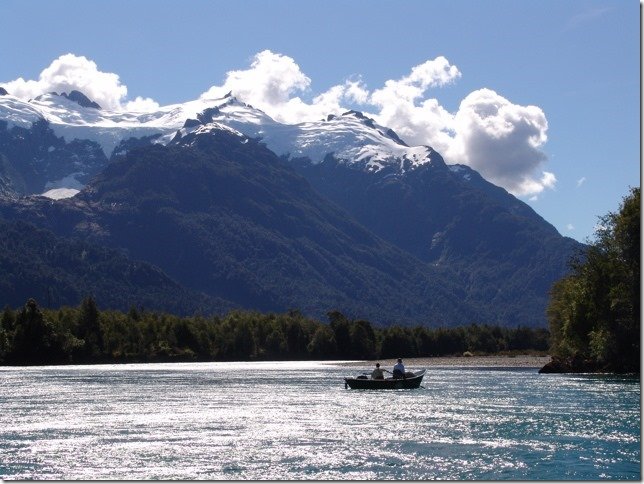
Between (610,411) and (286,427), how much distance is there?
24.3m

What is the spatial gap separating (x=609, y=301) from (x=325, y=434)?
66.8 metres

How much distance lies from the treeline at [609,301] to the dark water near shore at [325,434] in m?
13.2

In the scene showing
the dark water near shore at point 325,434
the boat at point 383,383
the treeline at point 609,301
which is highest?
the treeline at point 609,301

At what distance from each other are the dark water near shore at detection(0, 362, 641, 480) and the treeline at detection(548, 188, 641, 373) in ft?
43.4

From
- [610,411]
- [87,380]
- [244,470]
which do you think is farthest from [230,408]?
[87,380]

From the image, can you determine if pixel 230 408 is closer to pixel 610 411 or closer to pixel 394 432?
pixel 394 432

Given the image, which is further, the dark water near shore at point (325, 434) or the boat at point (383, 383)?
the boat at point (383, 383)

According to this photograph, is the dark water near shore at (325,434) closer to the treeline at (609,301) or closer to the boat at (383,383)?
the boat at (383,383)

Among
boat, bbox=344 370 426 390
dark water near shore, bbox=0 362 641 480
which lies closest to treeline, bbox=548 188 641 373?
dark water near shore, bbox=0 362 641 480

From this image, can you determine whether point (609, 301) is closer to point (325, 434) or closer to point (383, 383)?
point (383, 383)

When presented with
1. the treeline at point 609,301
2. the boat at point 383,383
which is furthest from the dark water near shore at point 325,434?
the treeline at point 609,301

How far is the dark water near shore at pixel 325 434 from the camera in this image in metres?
52.9

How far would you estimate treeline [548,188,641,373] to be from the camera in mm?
119438

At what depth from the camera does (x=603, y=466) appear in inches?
2117
